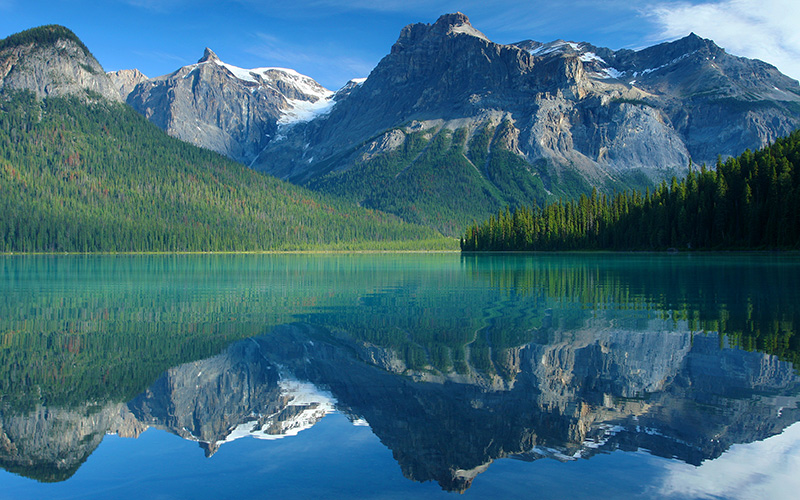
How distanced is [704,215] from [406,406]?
109454mm

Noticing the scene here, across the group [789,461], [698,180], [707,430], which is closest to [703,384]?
[707,430]

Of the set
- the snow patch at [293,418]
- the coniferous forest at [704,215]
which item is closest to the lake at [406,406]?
the snow patch at [293,418]

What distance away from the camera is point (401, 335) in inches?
901

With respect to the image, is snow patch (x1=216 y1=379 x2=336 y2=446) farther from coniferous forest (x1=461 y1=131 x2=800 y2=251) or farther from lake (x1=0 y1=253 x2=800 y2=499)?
coniferous forest (x1=461 y1=131 x2=800 y2=251)

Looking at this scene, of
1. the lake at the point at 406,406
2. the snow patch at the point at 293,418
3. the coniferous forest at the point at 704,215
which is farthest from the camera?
the coniferous forest at the point at 704,215

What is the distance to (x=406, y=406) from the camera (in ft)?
45.3

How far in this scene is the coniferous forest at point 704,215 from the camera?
93000mm

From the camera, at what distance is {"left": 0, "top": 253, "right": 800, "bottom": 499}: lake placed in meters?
10.1

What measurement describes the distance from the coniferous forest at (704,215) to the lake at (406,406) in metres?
80.5

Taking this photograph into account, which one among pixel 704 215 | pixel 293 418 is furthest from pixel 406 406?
pixel 704 215

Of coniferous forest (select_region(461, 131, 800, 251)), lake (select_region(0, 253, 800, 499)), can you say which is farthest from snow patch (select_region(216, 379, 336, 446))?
coniferous forest (select_region(461, 131, 800, 251))

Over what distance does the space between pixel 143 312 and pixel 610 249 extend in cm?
12107

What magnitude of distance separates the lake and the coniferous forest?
264 feet

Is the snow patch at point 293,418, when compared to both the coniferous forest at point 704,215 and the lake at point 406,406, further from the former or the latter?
the coniferous forest at point 704,215
